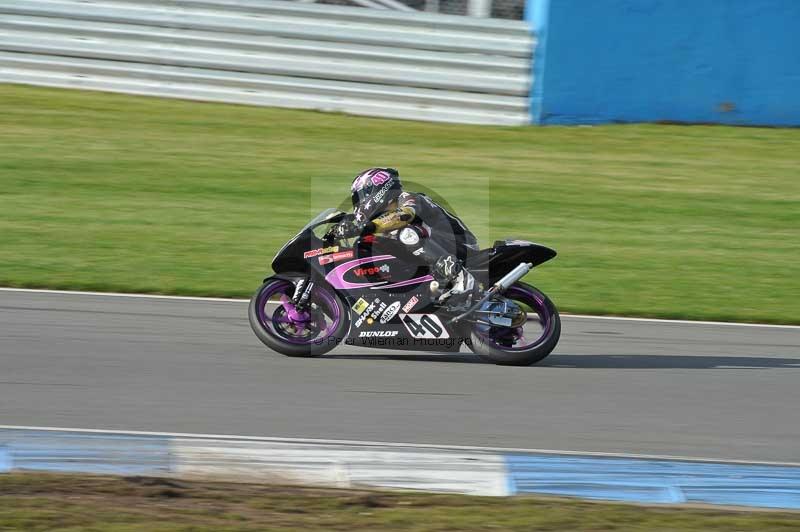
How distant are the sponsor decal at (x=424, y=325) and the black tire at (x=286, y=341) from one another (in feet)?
1.51

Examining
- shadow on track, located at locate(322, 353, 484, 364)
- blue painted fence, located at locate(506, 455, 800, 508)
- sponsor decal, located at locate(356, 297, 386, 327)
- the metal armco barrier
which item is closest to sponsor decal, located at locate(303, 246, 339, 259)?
sponsor decal, located at locate(356, 297, 386, 327)

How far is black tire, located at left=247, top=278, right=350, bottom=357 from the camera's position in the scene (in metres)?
8.69

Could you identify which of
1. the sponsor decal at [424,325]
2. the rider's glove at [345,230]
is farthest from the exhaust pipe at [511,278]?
the rider's glove at [345,230]

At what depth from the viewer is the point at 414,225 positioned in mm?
8602

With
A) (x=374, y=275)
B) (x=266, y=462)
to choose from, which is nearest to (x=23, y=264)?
(x=374, y=275)

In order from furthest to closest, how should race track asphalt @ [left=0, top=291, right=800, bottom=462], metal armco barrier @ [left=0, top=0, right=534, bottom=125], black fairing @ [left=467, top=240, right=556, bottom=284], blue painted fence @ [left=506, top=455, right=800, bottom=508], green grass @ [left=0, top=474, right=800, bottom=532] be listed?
metal armco barrier @ [left=0, top=0, right=534, bottom=125], black fairing @ [left=467, top=240, right=556, bottom=284], race track asphalt @ [left=0, top=291, right=800, bottom=462], blue painted fence @ [left=506, top=455, right=800, bottom=508], green grass @ [left=0, top=474, right=800, bottom=532]

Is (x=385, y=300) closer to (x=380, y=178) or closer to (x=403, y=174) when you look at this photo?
(x=380, y=178)

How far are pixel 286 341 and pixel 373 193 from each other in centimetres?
134

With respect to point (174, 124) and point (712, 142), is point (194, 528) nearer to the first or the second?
point (174, 124)

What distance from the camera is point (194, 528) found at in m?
5.31

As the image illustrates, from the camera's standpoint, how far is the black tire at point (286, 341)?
869cm

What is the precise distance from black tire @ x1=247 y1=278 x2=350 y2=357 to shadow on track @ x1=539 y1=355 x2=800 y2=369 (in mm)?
1609

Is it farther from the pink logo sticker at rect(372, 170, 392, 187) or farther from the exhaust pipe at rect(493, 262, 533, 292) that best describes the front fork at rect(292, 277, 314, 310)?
the exhaust pipe at rect(493, 262, 533, 292)

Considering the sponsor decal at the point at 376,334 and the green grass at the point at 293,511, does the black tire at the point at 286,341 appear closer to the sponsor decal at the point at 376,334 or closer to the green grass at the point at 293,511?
the sponsor decal at the point at 376,334
